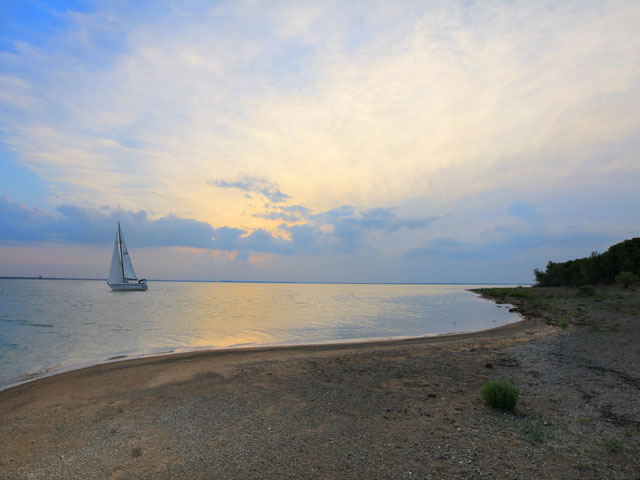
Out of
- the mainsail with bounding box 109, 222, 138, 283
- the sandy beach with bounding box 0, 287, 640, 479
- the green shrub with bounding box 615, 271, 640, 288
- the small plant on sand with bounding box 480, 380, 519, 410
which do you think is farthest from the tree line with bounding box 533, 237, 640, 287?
the mainsail with bounding box 109, 222, 138, 283

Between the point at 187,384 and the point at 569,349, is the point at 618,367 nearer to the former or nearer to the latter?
the point at 569,349

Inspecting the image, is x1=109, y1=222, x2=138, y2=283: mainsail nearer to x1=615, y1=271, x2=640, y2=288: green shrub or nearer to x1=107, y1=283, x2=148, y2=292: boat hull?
x1=107, y1=283, x2=148, y2=292: boat hull

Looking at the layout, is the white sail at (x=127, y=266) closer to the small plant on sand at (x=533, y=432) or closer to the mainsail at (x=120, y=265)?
the mainsail at (x=120, y=265)

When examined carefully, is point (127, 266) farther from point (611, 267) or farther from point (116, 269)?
point (611, 267)

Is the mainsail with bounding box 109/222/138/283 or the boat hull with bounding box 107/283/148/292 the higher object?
the mainsail with bounding box 109/222/138/283

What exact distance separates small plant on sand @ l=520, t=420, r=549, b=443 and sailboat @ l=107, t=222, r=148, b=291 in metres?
105

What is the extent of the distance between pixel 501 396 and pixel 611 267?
90771mm

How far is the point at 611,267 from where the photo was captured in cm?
7656

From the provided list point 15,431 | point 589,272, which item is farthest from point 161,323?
point 589,272

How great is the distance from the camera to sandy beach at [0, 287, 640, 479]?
584 centimetres

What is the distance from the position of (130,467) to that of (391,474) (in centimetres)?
443

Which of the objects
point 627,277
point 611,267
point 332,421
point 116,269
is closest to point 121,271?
point 116,269

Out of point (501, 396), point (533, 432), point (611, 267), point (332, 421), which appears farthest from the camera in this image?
point (611, 267)

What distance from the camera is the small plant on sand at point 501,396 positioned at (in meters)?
7.99
